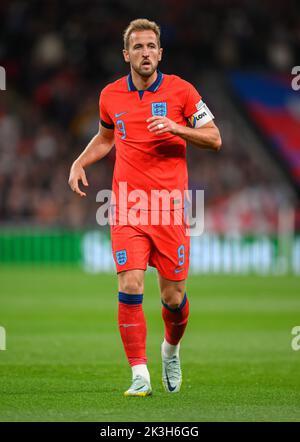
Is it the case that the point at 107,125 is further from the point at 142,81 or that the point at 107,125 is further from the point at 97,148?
the point at 142,81

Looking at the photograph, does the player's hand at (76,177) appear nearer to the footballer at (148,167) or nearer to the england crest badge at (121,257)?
the footballer at (148,167)

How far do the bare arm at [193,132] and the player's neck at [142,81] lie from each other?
42cm

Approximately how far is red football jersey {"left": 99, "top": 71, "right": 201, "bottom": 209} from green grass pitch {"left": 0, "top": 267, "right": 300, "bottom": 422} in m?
1.53

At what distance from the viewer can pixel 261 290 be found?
63.5ft

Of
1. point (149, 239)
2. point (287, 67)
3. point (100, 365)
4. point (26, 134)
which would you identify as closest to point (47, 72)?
point (26, 134)

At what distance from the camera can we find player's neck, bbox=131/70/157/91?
7684 mm

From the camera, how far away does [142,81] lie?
7.68m

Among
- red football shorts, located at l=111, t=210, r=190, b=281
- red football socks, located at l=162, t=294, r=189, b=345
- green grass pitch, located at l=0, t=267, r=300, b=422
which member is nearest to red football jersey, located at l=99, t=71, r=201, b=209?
red football shorts, located at l=111, t=210, r=190, b=281

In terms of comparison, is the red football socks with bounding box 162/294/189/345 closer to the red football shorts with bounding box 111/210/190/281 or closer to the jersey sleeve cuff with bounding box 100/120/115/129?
the red football shorts with bounding box 111/210/190/281

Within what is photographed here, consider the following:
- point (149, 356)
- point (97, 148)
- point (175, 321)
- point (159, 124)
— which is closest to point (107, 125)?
point (97, 148)

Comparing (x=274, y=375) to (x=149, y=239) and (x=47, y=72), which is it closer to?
(x=149, y=239)

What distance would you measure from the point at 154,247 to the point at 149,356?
3.08m

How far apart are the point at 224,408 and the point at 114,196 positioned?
1.86m

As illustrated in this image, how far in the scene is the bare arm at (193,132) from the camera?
709 centimetres
